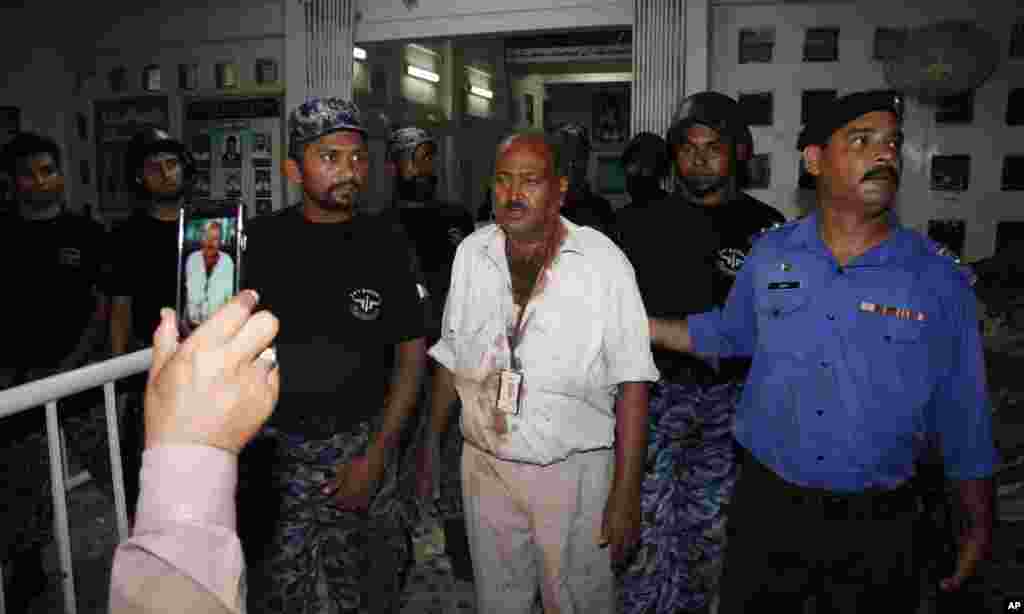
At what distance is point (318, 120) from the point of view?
8.17 feet

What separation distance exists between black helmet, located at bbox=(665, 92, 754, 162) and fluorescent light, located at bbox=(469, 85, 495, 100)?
676 centimetres

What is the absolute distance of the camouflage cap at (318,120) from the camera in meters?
2.49

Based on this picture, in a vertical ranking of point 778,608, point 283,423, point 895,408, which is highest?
point 895,408

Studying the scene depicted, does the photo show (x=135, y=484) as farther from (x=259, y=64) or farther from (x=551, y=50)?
(x=551, y=50)

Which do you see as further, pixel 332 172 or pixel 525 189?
pixel 332 172

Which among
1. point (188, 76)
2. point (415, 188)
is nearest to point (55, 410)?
point (415, 188)

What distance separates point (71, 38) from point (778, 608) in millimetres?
8885

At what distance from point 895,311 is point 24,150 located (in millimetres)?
4118

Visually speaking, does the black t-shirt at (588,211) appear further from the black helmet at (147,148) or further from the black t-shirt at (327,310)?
the black helmet at (147,148)

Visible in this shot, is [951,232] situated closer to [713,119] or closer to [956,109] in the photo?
[956,109]

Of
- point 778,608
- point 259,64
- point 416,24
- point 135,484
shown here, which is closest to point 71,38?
point 259,64

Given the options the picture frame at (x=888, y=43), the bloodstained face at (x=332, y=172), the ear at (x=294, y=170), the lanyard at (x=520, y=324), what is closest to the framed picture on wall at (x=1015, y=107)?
the picture frame at (x=888, y=43)

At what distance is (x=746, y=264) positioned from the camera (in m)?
2.26

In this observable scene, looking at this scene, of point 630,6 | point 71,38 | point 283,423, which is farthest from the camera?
point 71,38
